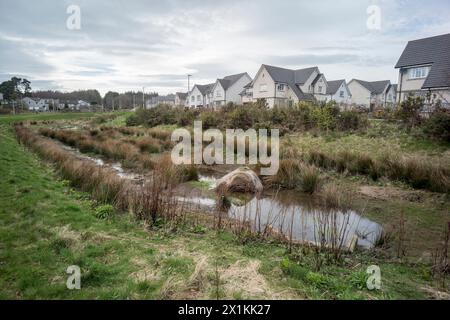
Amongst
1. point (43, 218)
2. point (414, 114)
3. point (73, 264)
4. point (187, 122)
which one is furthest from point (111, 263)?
point (187, 122)

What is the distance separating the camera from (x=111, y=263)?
166 inches

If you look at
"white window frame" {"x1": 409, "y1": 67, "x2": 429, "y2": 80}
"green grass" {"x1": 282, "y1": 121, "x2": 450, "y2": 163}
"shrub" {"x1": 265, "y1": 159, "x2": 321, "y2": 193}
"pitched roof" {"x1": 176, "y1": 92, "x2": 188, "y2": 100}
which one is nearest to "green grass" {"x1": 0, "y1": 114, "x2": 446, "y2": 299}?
"shrub" {"x1": 265, "y1": 159, "x2": 321, "y2": 193}

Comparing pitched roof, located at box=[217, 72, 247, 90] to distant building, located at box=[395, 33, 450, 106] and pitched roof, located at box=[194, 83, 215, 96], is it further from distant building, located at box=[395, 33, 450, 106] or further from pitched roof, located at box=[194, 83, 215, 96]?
distant building, located at box=[395, 33, 450, 106]

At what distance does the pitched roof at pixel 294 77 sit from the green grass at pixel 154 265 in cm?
3616

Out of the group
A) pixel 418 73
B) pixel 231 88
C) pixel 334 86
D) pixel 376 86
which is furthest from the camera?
pixel 376 86

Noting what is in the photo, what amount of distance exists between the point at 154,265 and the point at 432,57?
96.7ft

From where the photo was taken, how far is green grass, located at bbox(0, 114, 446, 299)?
3588mm

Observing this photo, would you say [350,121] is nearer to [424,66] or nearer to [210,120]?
[210,120]

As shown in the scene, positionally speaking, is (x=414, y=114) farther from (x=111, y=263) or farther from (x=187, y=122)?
(x=187, y=122)

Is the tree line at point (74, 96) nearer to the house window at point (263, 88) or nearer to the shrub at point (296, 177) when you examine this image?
the house window at point (263, 88)

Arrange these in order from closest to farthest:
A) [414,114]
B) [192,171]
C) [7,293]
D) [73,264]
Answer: [7,293], [73,264], [192,171], [414,114]

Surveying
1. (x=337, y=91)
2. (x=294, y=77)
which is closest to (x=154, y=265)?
(x=294, y=77)

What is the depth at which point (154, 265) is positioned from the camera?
4184 mm
